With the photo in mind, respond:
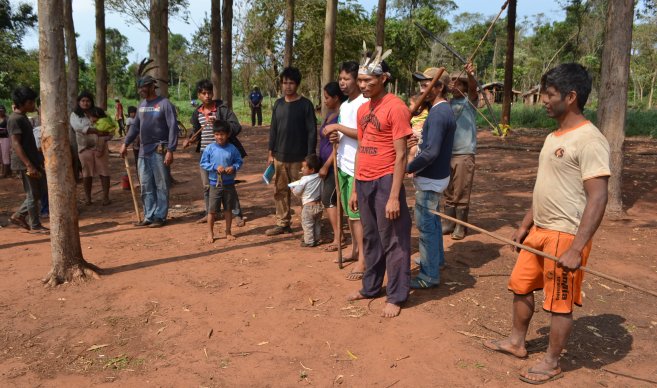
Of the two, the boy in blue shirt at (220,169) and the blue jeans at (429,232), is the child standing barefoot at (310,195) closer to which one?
the boy in blue shirt at (220,169)

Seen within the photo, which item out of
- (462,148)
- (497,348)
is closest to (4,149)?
(462,148)

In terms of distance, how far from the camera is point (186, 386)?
10.6 feet

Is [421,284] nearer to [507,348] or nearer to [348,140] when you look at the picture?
[507,348]

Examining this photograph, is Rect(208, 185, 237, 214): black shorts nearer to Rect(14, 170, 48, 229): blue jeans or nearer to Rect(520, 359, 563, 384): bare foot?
Rect(14, 170, 48, 229): blue jeans

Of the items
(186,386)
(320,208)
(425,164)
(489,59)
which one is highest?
(489,59)

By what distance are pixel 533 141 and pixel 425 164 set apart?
14387 millimetres

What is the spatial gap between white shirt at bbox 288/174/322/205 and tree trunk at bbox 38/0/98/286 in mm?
2288

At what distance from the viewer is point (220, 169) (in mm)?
6086

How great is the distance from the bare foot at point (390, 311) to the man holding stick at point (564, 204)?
3.52 ft

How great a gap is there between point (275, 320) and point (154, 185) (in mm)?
3705

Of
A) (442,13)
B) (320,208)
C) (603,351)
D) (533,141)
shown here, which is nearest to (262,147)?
(533,141)

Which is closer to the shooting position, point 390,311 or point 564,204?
point 564,204

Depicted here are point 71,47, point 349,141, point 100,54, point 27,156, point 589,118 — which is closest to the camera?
point 349,141

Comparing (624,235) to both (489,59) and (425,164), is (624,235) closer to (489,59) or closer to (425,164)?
(425,164)
